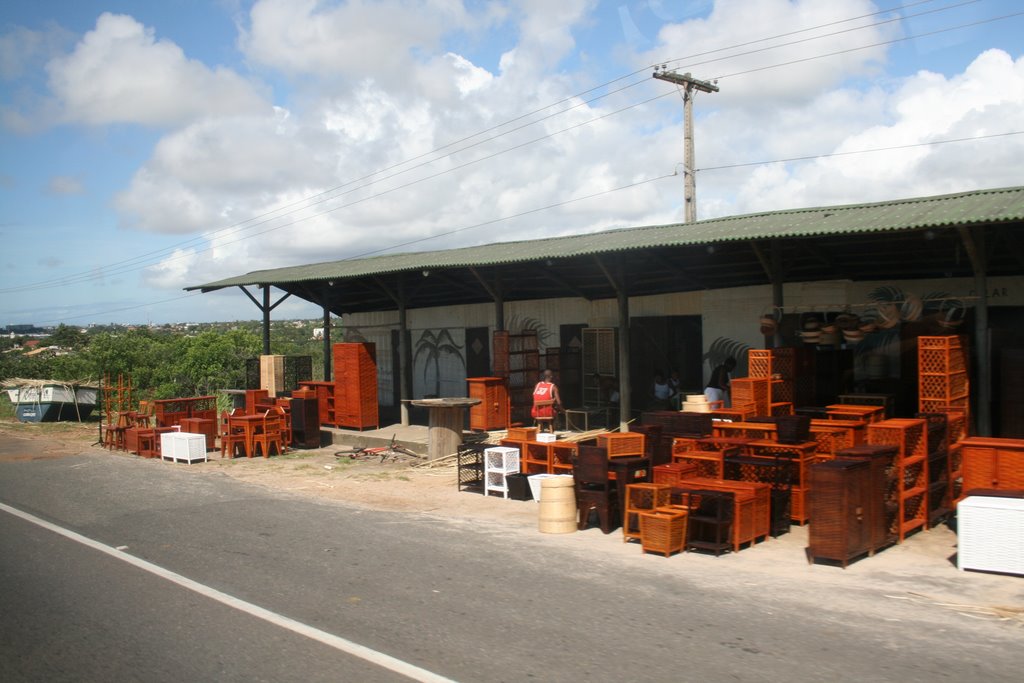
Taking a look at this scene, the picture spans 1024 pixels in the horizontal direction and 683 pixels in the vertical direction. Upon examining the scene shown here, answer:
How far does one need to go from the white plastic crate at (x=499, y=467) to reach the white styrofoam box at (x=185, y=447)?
8.27 meters

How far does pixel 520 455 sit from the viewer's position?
13.0 meters

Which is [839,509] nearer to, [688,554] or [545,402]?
[688,554]

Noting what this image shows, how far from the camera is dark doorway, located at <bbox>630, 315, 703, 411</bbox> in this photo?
719 inches

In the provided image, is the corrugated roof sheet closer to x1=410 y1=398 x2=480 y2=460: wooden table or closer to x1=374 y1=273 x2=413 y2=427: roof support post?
x1=374 y1=273 x2=413 y2=427: roof support post

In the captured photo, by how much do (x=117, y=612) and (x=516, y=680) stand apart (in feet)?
12.7

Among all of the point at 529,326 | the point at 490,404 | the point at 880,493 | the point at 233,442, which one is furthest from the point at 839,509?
the point at 233,442

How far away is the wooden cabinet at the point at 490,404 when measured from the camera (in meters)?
18.6

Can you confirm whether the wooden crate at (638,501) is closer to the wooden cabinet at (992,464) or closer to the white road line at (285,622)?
the wooden cabinet at (992,464)

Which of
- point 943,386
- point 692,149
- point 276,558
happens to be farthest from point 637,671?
point 692,149

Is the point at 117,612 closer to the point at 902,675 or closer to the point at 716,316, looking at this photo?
the point at 902,675

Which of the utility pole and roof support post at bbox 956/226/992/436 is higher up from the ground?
the utility pole

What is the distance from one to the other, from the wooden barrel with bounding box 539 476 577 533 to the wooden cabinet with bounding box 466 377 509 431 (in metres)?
8.29

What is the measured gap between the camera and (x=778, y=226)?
12.8m

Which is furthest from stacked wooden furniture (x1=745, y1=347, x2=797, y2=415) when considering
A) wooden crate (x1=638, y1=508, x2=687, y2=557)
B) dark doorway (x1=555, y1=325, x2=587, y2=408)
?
dark doorway (x1=555, y1=325, x2=587, y2=408)
